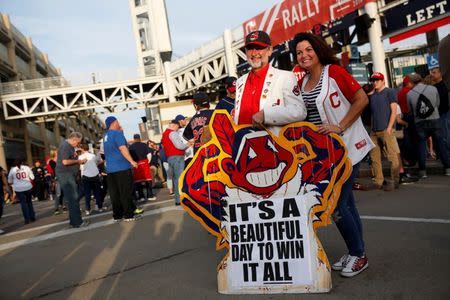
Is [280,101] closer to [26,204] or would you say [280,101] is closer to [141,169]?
[141,169]

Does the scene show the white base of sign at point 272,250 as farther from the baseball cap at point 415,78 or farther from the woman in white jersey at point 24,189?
the woman in white jersey at point 24,189

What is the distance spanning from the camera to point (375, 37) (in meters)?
14.5

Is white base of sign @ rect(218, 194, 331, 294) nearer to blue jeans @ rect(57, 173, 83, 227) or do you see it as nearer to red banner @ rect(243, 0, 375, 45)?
blue jeans @ rect(57, 173, 83, 227)

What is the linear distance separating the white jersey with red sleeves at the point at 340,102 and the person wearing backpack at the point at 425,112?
480 centimetres

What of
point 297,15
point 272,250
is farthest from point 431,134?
point 297,15

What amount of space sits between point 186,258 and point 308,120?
1.97 metres

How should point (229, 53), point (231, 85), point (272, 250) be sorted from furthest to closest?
point (229, 53)
point (231, 85)
point (272, 250)

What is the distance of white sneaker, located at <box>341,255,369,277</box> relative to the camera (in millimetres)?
3226

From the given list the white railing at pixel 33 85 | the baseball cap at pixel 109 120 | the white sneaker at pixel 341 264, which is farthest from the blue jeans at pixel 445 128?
the white railing at pixel 33 85

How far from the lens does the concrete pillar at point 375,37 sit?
46.7ft

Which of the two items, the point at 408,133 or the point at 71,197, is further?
the point at 408,133

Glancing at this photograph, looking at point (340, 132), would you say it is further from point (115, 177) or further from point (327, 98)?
point (115, 177)

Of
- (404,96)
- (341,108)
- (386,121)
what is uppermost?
(404,96)

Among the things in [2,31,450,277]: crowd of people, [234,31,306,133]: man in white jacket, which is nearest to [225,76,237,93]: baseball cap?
[2,31,450,277]: crowd of people
